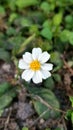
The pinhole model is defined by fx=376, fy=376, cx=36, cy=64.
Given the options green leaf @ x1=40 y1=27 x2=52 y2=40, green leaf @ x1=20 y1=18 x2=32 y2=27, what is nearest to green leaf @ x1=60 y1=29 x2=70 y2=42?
green leaf @ x1=40 y1=27 x2=52 y2=40

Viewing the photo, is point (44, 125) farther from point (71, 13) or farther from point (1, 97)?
point (71, 13)

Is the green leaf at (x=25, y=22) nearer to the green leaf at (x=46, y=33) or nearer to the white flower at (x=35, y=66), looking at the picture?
the green leaf at (x=46, y=33)

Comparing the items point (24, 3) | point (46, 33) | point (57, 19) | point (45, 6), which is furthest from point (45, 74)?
point (24, 3)

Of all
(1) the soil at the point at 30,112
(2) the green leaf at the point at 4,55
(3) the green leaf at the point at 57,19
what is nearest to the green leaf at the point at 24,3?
(3) the green leaf at the point at 57,19

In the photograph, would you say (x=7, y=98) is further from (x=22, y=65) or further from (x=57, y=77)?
(x=57, y=77)

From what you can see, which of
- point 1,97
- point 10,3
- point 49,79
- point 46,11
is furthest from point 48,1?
point 1,97

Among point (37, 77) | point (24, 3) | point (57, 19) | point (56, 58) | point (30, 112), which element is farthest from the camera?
point (24, 3)

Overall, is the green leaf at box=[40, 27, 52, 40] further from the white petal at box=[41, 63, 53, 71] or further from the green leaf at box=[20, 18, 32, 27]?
the white petal at box=[41, 63, 53, 71]
